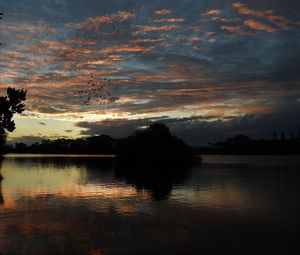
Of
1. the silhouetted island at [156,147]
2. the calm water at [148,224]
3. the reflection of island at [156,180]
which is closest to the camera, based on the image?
the calm water at [148,224]

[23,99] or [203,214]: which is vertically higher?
[23,99]

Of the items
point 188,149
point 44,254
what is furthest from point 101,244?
point 188,149

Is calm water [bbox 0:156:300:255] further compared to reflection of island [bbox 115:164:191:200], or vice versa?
reflection of island [bbox 115:164:191:200]

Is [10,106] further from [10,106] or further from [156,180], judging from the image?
[156,180]

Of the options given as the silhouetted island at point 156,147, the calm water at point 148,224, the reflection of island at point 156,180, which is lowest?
the reflection of island at point 156,180

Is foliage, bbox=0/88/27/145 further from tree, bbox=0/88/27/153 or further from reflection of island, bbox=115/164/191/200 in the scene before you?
reflection of island, bbox=115/164/191/200

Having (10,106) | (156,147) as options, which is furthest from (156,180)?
(156,147)

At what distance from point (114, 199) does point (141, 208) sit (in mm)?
6908

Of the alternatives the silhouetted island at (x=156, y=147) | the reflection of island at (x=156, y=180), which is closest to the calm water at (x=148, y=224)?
the reflection of island at (x=156, y=180)

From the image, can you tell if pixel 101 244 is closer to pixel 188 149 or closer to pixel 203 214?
pixel 203 214

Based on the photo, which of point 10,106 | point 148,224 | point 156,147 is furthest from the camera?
point 156,147

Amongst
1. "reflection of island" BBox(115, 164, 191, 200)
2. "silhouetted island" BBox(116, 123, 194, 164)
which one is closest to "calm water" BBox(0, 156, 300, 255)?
"reflection of island" BBox(115, 164, 191, 200)

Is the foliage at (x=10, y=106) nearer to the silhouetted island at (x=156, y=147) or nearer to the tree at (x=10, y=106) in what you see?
the tree at (x=10, y=106)

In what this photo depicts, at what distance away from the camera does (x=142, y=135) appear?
169 metres
